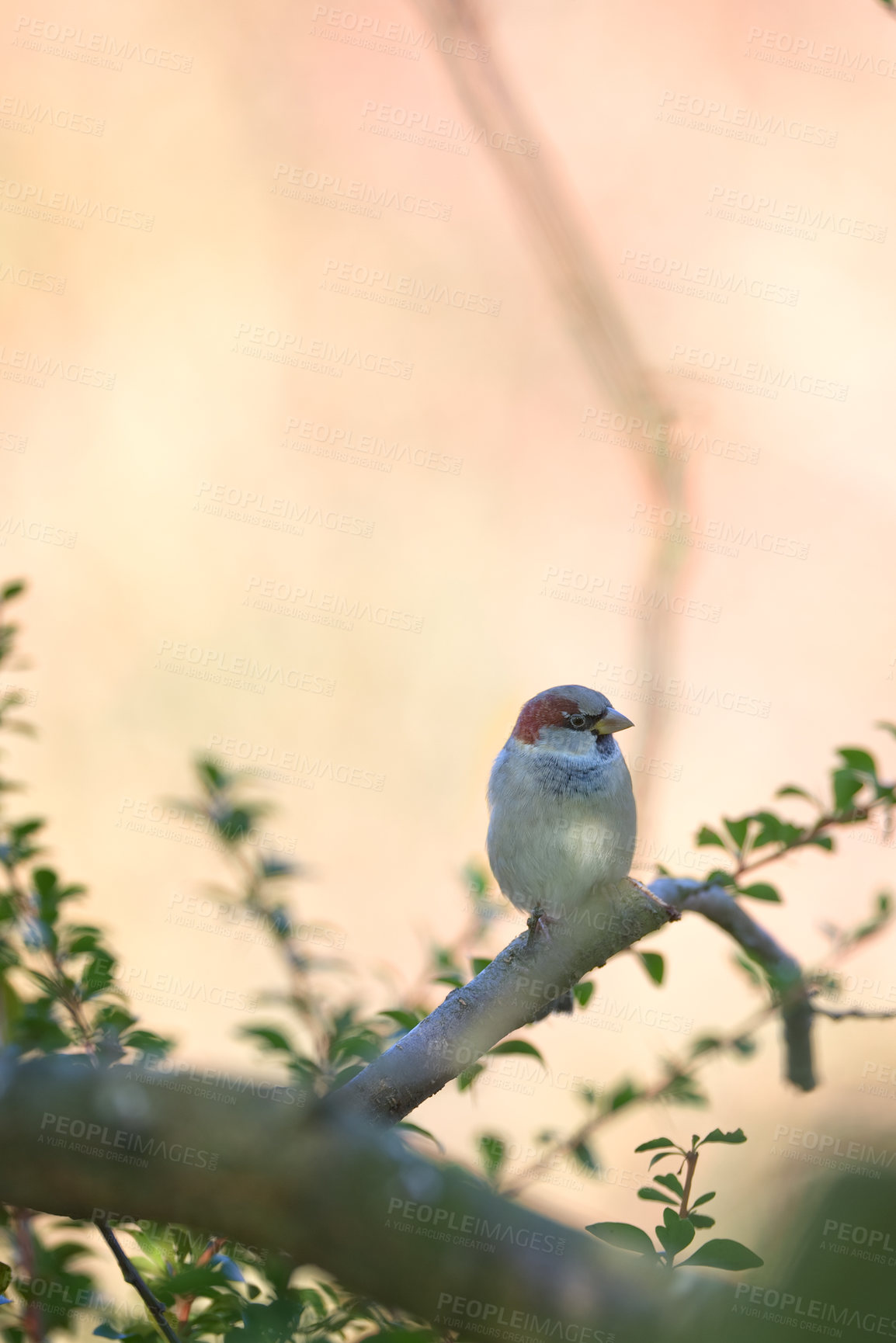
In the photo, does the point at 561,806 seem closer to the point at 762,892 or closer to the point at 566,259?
the point at 762,892

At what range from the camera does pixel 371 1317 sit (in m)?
1.35

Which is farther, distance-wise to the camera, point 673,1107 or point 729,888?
point 673,1107

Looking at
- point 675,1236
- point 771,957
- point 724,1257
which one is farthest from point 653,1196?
point 771,957

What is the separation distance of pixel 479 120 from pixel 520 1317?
9.96ft

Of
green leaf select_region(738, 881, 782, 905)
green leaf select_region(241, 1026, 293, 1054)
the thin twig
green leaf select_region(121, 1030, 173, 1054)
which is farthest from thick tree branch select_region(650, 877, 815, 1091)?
the thin twig

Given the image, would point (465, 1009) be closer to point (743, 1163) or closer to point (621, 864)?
point (621, 864)

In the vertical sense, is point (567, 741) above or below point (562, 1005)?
above

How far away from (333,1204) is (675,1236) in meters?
0.83

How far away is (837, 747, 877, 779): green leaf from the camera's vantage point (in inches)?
77.6

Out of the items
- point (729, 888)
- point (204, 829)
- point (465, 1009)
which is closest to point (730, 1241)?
point (465, 1009)

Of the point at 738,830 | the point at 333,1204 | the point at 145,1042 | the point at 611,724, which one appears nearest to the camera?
the point at 333,1204

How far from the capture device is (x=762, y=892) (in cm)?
196

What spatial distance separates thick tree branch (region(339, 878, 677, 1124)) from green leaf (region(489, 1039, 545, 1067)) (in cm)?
18

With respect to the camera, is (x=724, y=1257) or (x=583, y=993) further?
(x=583, y=993)
